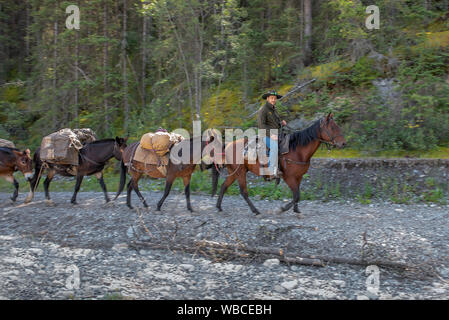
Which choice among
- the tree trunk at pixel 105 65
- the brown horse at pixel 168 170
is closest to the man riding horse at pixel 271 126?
the brown horse at pixel 168 170

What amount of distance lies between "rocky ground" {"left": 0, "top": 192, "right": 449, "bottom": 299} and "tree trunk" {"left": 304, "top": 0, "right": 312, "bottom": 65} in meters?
10.1

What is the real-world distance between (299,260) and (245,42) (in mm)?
11415

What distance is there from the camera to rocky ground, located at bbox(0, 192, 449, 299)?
17.5 feet

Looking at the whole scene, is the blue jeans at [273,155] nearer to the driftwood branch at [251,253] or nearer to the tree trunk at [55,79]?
the driftwood branch at [251,253]

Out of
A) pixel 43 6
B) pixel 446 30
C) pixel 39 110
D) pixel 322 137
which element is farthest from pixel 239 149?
pixel 43 6

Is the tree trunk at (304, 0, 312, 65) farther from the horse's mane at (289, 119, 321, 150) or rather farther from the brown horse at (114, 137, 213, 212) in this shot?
the brown horse at (114, 137, 213, 212)

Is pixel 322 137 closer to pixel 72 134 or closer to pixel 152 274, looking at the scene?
pixel 152 274

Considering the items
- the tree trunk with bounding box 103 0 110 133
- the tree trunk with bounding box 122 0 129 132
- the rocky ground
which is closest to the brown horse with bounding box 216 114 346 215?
the rocky ground

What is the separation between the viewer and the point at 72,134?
423 inches

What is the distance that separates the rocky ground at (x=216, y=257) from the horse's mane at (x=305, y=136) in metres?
1.83

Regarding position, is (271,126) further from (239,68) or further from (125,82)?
(125,82)

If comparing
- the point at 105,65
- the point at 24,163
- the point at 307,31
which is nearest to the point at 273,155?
the point at 24,163

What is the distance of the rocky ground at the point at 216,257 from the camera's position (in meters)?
5.34

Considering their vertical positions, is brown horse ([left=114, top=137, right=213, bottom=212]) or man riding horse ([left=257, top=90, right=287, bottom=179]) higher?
man riding horse ([left=257, top=90, right=287, bottom=179])
